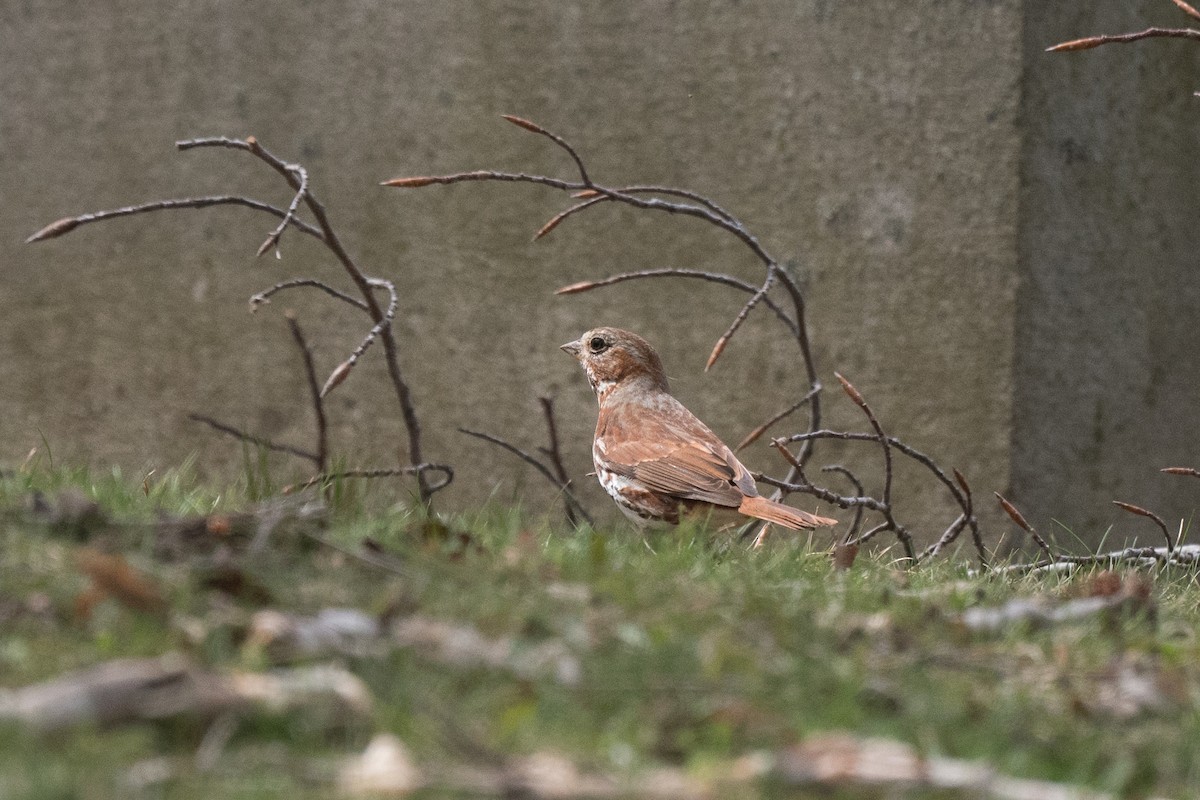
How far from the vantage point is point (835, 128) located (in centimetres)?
586

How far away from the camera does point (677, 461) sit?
16.0ft

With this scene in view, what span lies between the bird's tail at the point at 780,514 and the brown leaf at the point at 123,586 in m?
2.46

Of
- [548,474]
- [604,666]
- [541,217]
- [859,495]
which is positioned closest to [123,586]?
[604,666]

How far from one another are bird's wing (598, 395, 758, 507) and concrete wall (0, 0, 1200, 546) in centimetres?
93

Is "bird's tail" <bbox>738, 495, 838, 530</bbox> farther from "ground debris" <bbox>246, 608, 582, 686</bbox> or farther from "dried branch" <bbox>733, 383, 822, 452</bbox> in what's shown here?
"ground debris" <bbox>246, 608, 582, 686</bbox>

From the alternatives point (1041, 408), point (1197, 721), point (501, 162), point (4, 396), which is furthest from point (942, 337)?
point (4, 396)

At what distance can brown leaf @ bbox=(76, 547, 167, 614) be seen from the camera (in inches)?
97.2

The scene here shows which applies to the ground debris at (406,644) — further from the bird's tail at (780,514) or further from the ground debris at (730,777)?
the bird's tail at (780,514)

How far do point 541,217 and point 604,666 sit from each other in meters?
4.08

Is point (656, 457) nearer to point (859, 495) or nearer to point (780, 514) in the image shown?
point (780, 514)

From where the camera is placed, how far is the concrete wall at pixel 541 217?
5.70 metres

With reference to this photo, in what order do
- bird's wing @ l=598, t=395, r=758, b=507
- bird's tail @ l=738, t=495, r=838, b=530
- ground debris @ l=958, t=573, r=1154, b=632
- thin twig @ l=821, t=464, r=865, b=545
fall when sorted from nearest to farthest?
ground debris @ l=958, t=573, r=1154, b=632 → bird's tail @ l=738, t=495, r=838, b=530 → bird's wing @ l=598, t=395, r=758, b=507 → thin twig @ l=821, t=464, r=865, b=545

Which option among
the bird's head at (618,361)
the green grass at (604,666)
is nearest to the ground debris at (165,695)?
the green grass at (604,666)

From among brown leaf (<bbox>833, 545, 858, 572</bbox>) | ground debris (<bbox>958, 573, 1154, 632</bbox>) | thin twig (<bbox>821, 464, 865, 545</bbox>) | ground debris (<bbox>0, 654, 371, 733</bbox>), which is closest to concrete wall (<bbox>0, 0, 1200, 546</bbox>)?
thin twig (<bbox>821, 464, 865, 545</bbox>)
